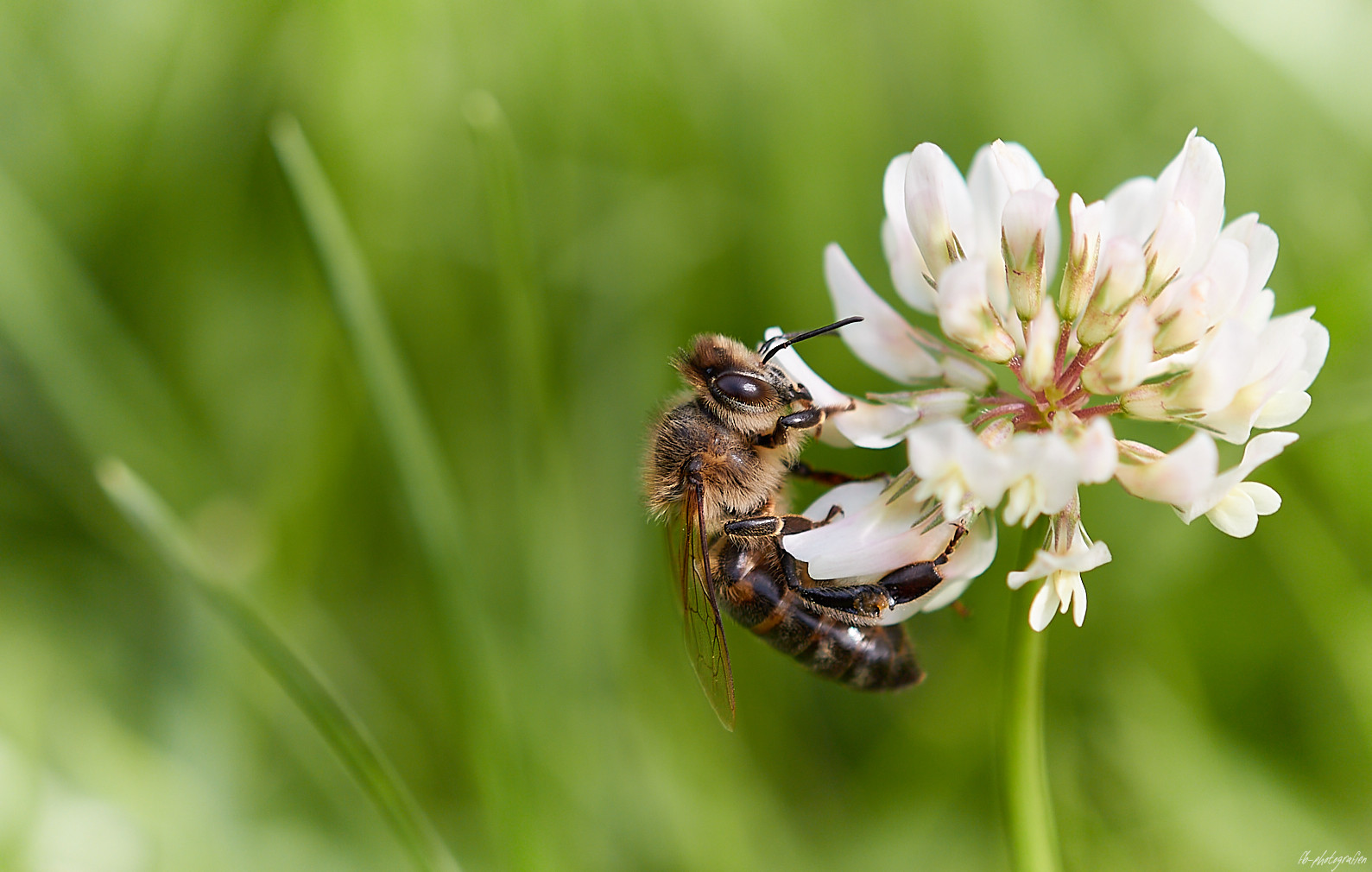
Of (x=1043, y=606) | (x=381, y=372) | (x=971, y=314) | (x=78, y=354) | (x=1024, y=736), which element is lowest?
(x=1024, y=736)

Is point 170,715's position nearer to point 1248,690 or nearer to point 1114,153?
point 1248,690

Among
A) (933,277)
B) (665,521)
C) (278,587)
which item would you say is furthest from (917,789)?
(278,587)

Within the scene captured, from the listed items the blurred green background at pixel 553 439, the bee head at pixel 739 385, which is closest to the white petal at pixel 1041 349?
the bee head at pixel 739 385

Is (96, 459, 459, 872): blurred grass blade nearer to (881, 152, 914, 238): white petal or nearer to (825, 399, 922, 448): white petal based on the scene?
(825, 399, 922, 448): white petal

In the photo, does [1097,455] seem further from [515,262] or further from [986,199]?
[515,262]

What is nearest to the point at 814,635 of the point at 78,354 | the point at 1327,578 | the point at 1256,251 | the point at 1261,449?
the point at 1261,449

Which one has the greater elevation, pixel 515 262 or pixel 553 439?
pixel 515 262
